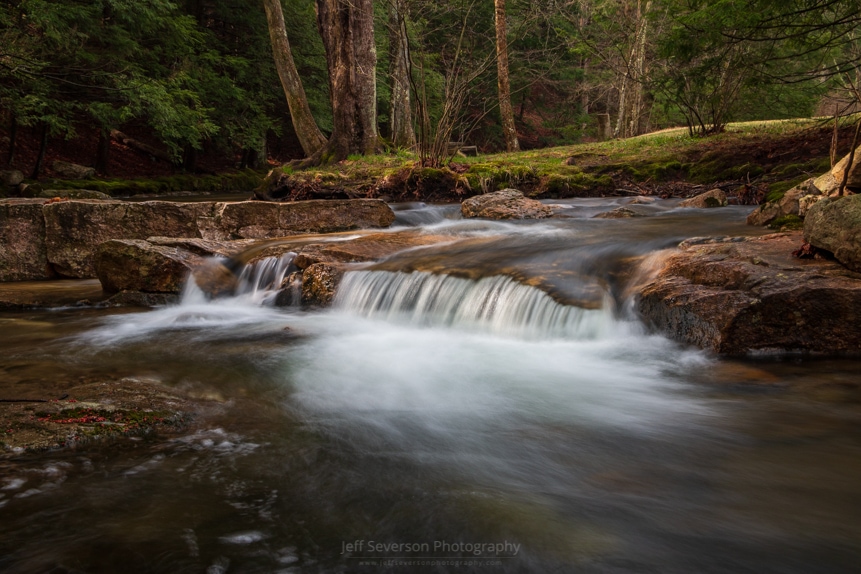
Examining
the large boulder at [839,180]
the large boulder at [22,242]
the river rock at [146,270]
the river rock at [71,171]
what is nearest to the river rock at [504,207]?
the large boulder at [839,180]

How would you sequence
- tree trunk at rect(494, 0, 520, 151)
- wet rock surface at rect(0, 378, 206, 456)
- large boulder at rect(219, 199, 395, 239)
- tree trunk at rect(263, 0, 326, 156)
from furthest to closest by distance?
tree trunk at rect(494, 0, 520, 151) < tree trunk at rect(263, 0, 326, 156) < large boulder at rect(219, 199, 395, 239) < wet rock surface at rect(0, 378, 206, 456)

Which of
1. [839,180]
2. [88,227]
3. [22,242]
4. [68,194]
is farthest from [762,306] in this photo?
[68,194]

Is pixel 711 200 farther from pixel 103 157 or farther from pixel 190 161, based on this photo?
pixel 190 161

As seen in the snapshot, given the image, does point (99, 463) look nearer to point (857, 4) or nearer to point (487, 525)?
point (487, 525)

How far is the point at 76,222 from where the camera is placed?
7766mm

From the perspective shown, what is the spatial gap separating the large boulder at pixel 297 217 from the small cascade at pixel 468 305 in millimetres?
2873

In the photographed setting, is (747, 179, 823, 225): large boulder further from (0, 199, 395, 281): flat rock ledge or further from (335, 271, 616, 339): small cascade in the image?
(0, 199, 395, 281): flat rock ledge

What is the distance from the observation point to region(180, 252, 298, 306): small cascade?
6.99 m

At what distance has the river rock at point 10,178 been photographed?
1527 cm

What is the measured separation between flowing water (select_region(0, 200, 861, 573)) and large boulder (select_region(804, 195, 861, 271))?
90cm

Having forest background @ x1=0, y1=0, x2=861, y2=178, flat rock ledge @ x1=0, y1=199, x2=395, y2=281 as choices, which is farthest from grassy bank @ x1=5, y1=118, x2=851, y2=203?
flat rock ledge @ x1=0, y1=199, x2=395, y2=281

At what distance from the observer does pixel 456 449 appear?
3.26 meters

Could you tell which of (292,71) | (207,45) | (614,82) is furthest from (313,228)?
(614,82)

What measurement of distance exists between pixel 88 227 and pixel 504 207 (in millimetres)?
6318
